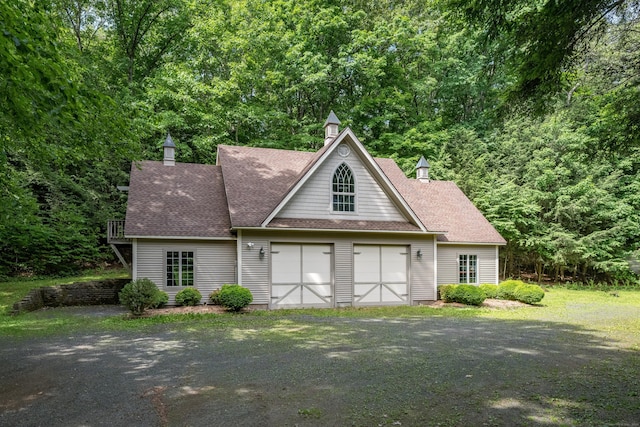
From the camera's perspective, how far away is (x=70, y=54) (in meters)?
9.26

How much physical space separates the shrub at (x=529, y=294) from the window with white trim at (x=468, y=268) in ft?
7.31

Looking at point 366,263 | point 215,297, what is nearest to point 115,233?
point 215,297

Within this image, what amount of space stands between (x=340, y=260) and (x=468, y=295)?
194 inches

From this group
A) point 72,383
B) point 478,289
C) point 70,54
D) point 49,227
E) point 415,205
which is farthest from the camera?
point 49,227

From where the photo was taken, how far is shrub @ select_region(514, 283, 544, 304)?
51.1ft

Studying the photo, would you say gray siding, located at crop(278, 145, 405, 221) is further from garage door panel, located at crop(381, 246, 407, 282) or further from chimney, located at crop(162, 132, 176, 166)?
chimney, located at crop(162, 132, 176, 166)

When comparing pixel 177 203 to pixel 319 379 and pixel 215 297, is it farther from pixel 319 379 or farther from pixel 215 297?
pixel 319 379

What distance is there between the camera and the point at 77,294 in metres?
15.4

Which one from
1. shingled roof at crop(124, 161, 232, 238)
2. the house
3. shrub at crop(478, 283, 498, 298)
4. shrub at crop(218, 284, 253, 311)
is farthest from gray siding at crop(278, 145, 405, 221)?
shrub at crop(478, 283, 498, 298)

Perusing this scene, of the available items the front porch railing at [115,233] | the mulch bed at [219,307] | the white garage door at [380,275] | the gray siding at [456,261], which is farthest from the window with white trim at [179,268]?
the gray siding at [456,261]

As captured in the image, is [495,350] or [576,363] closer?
[576,363]

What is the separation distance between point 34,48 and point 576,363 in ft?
31.1

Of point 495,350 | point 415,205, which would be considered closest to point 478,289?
point 415,205

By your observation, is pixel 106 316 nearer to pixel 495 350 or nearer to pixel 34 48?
pixel 34 48
